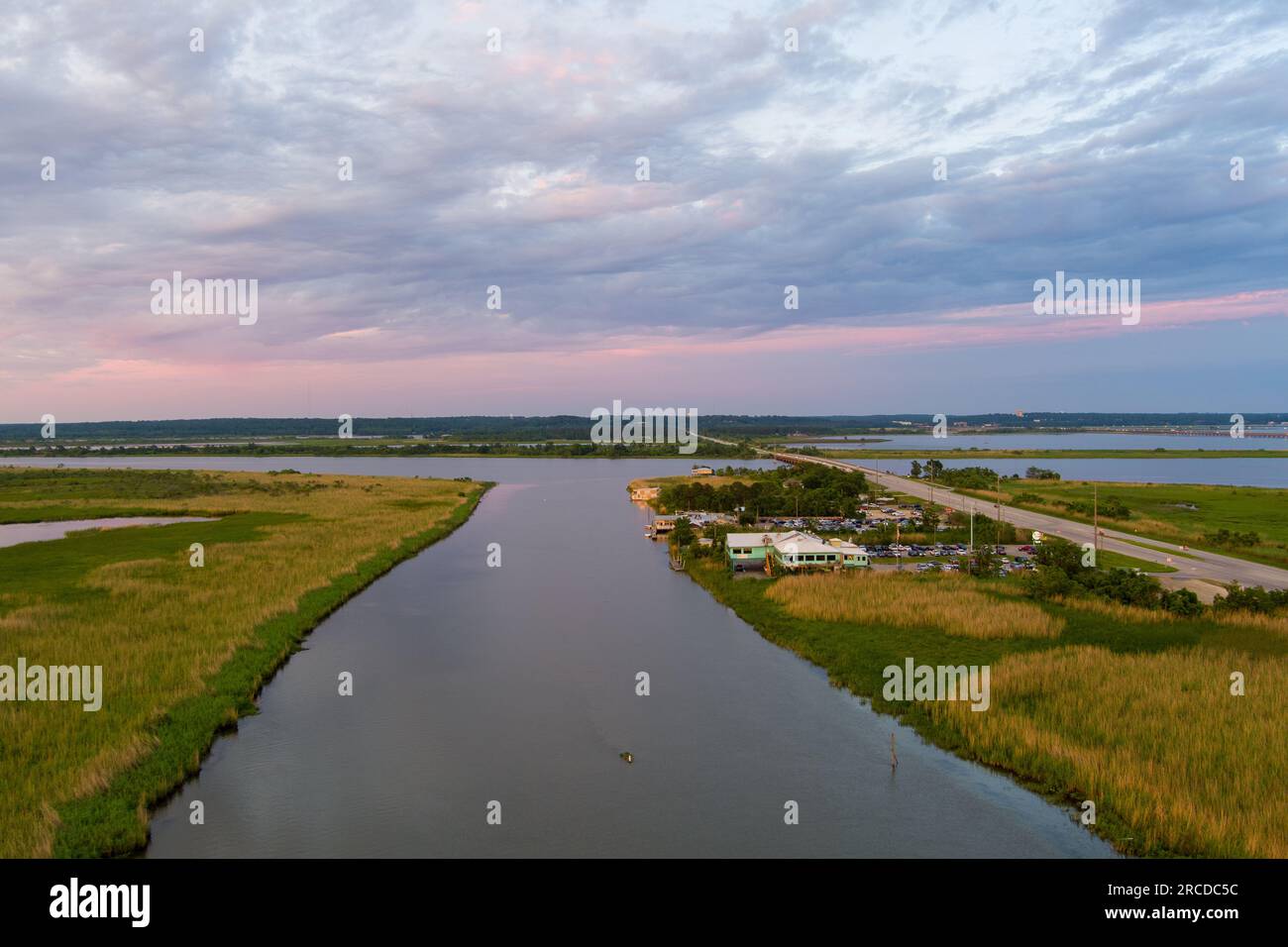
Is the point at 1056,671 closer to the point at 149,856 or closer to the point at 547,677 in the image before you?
the point at 547,677

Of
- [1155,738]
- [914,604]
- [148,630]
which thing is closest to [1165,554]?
[914,604]

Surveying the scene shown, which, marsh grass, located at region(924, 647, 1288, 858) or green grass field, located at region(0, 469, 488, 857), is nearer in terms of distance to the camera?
marsh grass, located at region(924, 647, 1288, 858)

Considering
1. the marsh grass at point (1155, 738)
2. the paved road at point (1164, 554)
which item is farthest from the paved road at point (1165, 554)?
the marsh grass at point (1155, 738)

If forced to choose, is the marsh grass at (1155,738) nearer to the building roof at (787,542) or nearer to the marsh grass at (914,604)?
the marsh grass at (914,604)

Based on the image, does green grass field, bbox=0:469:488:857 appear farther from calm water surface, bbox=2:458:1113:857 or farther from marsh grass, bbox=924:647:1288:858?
marsh grass, bbox=924:647:1288:858

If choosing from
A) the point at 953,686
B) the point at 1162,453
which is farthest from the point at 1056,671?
the point at 1162,453

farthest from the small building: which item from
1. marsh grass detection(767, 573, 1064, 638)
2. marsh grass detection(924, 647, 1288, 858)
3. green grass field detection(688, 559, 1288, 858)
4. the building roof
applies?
marsh grass detection(924, 647, 1288, 858)
